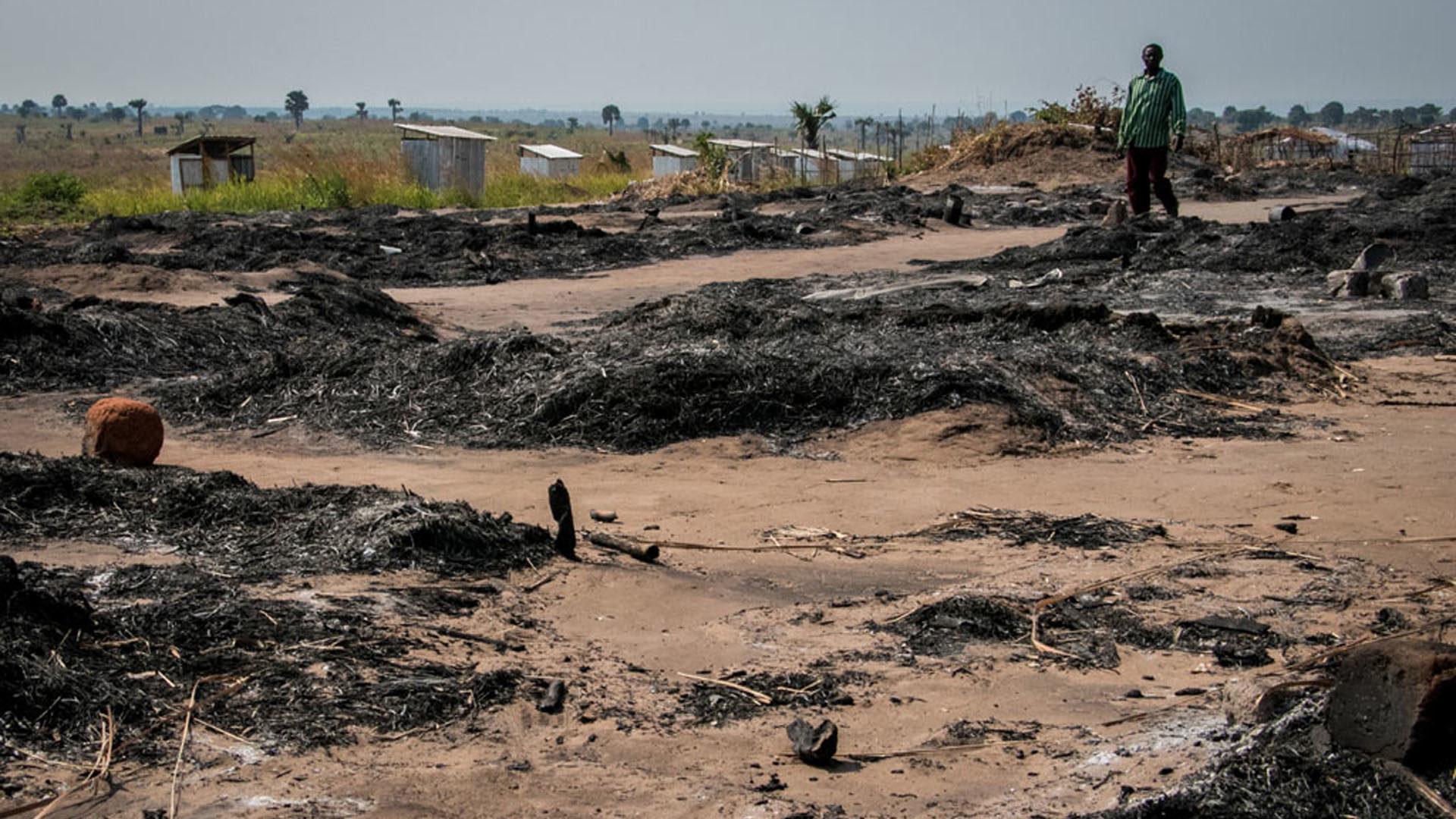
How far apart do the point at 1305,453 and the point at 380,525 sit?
188 inches

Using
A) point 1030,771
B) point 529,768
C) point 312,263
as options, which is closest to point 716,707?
point 529,768

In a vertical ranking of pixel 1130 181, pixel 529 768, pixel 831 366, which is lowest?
pixel 529 768

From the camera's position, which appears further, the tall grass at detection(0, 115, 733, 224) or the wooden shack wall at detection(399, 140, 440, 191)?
the wooden shack wall at detection(399, 140, 440, 191)

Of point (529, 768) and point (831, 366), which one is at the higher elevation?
point (831, 366)

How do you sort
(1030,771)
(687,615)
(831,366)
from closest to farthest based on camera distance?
1. (1030,771)
2. (687,615)
3. (831,366)

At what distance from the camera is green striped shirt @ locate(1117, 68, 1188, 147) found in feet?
49.3

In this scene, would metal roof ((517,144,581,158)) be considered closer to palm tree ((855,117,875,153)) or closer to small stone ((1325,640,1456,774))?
palm tree ((855,117,875,153))

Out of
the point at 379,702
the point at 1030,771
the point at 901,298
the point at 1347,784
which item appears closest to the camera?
the point at 1347,784

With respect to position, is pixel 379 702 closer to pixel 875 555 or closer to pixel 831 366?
pixel 875 555

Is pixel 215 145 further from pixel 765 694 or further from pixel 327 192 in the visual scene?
pixel 765 694

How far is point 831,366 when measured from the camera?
8469 mm

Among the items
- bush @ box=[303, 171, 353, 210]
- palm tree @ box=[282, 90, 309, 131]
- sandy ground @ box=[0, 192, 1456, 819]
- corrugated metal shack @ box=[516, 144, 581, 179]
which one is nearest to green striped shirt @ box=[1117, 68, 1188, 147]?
sandy ground @ box=[0, 192, 1456, 819]

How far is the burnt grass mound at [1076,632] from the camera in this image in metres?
4.48

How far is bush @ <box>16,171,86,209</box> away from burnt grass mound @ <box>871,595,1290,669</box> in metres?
25.4
